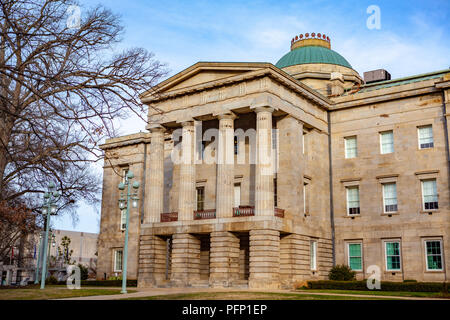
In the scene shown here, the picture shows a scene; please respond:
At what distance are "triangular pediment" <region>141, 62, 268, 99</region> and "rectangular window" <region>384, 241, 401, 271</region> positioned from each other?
668 inches

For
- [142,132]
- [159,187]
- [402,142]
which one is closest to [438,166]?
[402,142]

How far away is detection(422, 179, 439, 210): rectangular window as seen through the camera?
39.5 meters

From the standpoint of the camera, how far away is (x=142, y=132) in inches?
2190

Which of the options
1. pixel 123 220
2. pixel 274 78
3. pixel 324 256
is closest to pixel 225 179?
pixel 274 78

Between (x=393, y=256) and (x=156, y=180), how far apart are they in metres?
20.1

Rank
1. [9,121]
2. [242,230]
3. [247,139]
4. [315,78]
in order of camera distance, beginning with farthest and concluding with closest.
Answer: [315,78]
[247,139]
[242,230]
[9,121]

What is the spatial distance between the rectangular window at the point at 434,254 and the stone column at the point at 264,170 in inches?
483

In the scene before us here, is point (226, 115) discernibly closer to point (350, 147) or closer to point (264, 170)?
point (264, 170)

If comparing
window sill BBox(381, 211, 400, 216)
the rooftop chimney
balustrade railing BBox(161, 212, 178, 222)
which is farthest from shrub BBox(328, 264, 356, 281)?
the rooftop chimney

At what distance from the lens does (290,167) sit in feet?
131

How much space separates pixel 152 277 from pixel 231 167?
36.4 feet

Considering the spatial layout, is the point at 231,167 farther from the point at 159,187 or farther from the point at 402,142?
the point at 402,142

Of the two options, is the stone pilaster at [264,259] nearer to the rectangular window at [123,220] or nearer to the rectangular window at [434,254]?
the rectangular window at [434,254]
